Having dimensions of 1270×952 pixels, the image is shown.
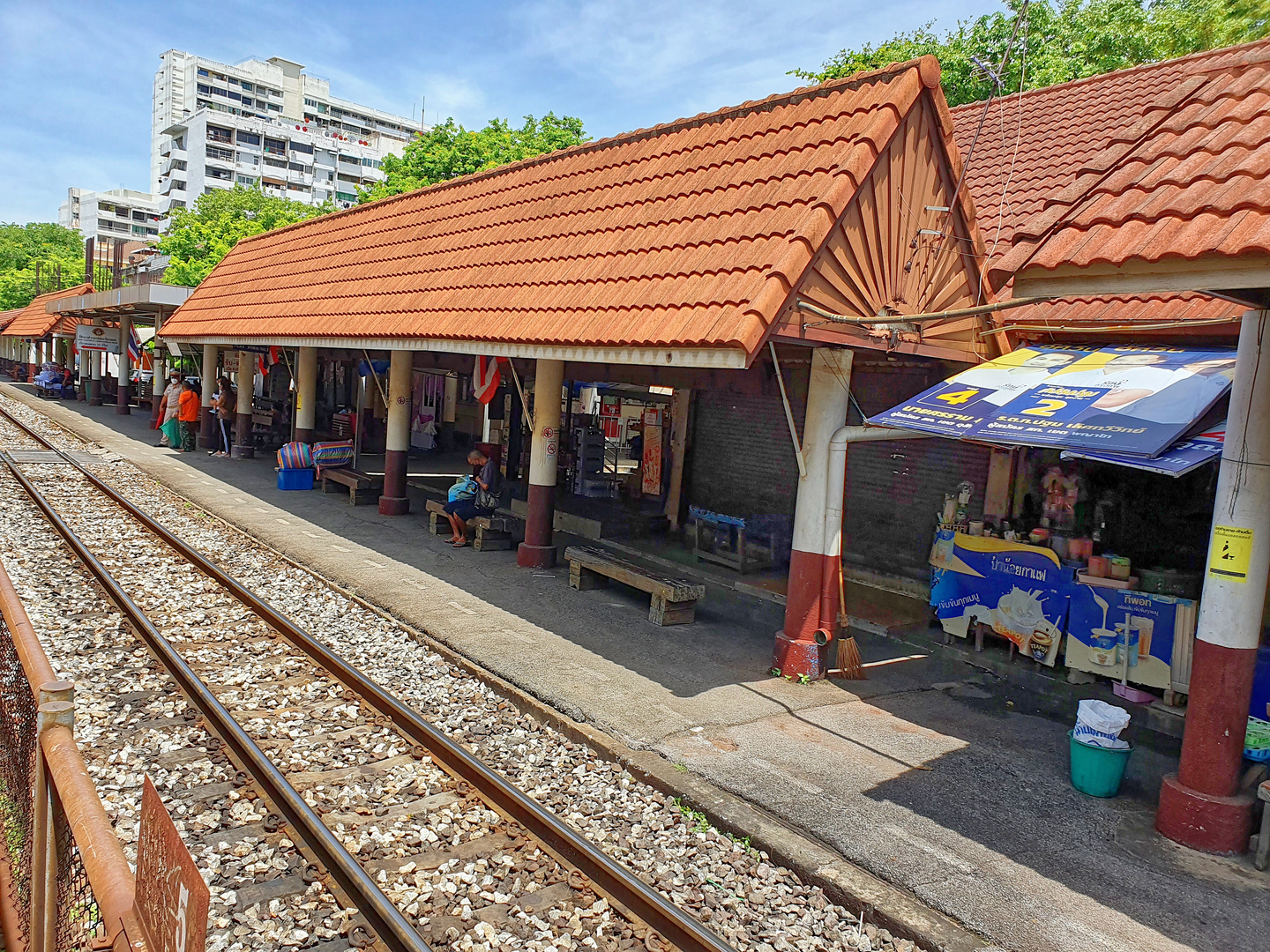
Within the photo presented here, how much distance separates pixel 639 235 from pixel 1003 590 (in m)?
5.17

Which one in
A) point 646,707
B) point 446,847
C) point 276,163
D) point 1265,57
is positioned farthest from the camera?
point 276,163

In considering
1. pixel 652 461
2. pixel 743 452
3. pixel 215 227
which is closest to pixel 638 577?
pixel 743 452

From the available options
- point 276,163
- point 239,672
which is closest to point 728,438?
point 239,672

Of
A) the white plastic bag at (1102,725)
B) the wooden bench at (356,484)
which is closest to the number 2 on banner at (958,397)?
the white plastic bag at (1102,725)

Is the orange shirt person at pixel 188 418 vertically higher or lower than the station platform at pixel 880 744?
higher

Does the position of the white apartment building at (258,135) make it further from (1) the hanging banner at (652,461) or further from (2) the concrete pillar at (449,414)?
(1) the hanging banner at (652,461)

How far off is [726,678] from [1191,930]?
156 inches

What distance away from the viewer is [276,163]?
10094 cm

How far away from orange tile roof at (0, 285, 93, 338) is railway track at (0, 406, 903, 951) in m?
37.3

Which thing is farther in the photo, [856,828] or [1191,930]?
[856,828]

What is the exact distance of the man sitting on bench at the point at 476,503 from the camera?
12703 millimetres

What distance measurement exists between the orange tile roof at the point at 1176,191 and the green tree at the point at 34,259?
74.3 meters

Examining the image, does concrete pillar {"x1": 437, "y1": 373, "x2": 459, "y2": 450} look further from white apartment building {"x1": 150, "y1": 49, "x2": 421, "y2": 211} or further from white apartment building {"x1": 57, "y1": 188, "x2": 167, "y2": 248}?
white apartment building {"x1": 57, "y1": 188, "x2": 167, "y2": 248}

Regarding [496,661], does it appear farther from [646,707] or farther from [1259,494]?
[1259,494]
